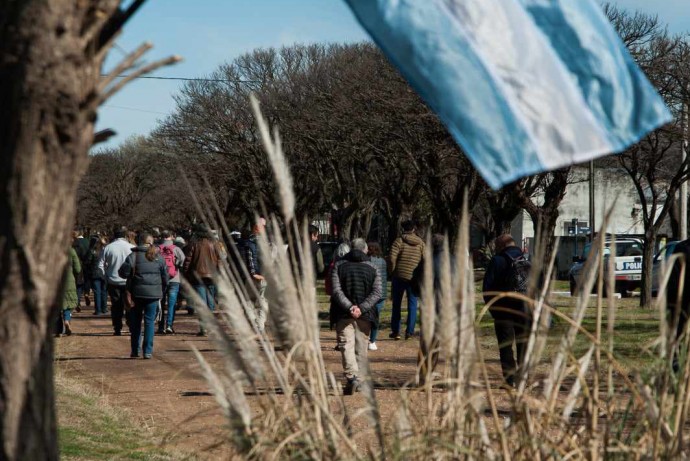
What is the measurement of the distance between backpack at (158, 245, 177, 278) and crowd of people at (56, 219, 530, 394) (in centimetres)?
2

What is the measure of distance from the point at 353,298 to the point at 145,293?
461 cm

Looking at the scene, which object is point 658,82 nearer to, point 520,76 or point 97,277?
point 97,277

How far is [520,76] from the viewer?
11.9 feet

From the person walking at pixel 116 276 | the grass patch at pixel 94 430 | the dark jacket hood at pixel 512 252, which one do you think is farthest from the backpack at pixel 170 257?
the dark jacket hood at pixel 512 252

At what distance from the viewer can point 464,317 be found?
3.53 m

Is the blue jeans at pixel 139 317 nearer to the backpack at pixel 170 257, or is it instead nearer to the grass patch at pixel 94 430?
the grass patch at pixel 94 430

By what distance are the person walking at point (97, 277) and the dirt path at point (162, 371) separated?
327cm

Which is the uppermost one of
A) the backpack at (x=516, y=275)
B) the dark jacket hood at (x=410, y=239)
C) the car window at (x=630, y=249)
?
the car window at (x=630, y=249)

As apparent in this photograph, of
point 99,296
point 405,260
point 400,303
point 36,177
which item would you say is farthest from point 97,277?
point 36,177

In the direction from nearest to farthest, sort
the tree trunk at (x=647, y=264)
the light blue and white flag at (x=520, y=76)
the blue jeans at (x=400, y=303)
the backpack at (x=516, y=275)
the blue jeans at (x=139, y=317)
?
the light blue and white flag at (x=520, y=76), the backpack at (x=516, y=275), the blue jeans at (x=139, y=317), the blue jeans at (x=400, y=303), the tree trunk at (x=647, y=264)

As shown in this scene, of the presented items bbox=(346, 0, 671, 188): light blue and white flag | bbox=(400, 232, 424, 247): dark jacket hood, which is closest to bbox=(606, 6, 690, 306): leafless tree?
bbox=(400, 232, 424, 247): dark jacket hood

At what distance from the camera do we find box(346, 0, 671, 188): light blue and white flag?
140 inches

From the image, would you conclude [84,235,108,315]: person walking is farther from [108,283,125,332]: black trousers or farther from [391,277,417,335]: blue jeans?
[391,277,417,335]: blue jeans

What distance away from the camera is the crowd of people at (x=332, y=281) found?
843cm
